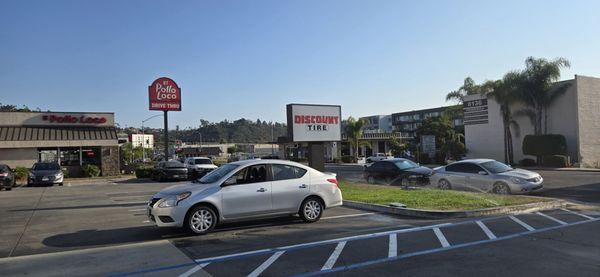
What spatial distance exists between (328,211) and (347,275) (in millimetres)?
6851

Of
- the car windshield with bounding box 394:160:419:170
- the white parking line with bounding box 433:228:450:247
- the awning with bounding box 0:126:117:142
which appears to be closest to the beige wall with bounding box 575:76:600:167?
the car windshield with bounding box 394:160:419:170

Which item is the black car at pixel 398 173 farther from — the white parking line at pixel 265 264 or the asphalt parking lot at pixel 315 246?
the white parking line at pixel 265 264

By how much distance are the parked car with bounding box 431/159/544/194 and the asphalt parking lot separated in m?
3.92

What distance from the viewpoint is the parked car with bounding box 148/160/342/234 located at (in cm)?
993

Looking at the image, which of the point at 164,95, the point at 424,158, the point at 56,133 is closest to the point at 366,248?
the point at 164,95

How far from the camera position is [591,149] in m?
38.9

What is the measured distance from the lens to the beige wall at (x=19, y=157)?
34.9 meters

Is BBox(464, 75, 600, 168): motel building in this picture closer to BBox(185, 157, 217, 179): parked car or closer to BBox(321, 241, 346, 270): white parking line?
BBox(185, 157, 217, 179): parked car

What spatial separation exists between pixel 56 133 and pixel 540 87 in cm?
3840

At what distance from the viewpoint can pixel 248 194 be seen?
10500 mm

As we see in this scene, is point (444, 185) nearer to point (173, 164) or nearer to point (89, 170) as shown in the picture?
point (173, 164)

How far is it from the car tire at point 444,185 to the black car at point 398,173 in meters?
1.00

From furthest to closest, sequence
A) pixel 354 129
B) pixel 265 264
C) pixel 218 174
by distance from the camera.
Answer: pixel 354 129, pixel 218 174, pixel 265 264

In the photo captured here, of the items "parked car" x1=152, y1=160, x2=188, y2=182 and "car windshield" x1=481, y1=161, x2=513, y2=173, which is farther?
"parked car" x1=152, y1=160, x2=188, y2=182
